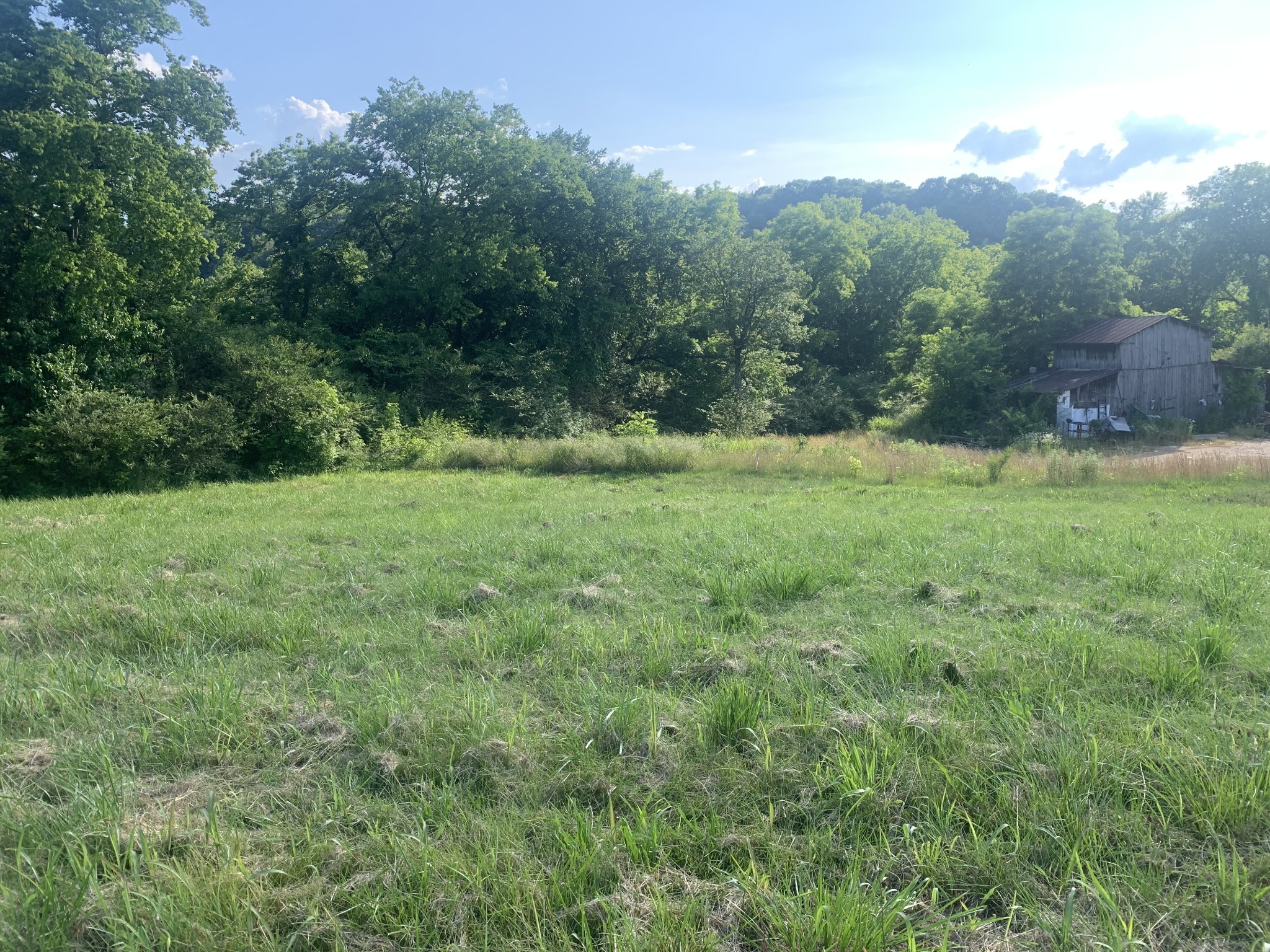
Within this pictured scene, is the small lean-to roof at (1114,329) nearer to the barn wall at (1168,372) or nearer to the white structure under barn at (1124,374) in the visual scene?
the white structure under barn at (1124,374)

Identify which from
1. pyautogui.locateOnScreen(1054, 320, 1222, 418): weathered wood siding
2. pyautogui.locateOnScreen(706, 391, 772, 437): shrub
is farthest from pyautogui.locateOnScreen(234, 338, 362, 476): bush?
pyautogui.locateOnScreen(1054, 320, 1222, 418): weathered wood siding

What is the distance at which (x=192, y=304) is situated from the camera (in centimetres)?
2380

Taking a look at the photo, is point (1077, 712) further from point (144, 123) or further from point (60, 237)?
point (144, 123)

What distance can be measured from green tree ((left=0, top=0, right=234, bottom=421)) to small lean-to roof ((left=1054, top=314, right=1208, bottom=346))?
36.0m

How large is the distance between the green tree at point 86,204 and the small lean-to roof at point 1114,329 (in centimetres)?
3596

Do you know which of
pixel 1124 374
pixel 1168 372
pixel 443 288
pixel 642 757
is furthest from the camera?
pixel 1168 372

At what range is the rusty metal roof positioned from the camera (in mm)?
33156

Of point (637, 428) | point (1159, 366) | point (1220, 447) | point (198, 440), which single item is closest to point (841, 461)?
point (637, 428)

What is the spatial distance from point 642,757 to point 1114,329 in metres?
38.4

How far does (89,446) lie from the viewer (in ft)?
56.4

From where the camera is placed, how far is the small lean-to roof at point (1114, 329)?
3316 centimetres

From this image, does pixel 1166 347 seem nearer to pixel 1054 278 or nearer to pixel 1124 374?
pixel 1124 374

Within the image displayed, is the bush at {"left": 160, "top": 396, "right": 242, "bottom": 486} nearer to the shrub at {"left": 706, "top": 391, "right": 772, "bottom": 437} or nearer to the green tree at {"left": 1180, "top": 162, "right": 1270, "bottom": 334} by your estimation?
the shrub at {"left": 706, "top": 391, "right": 772, "bottom": 437}

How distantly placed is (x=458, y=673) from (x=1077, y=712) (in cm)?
377
